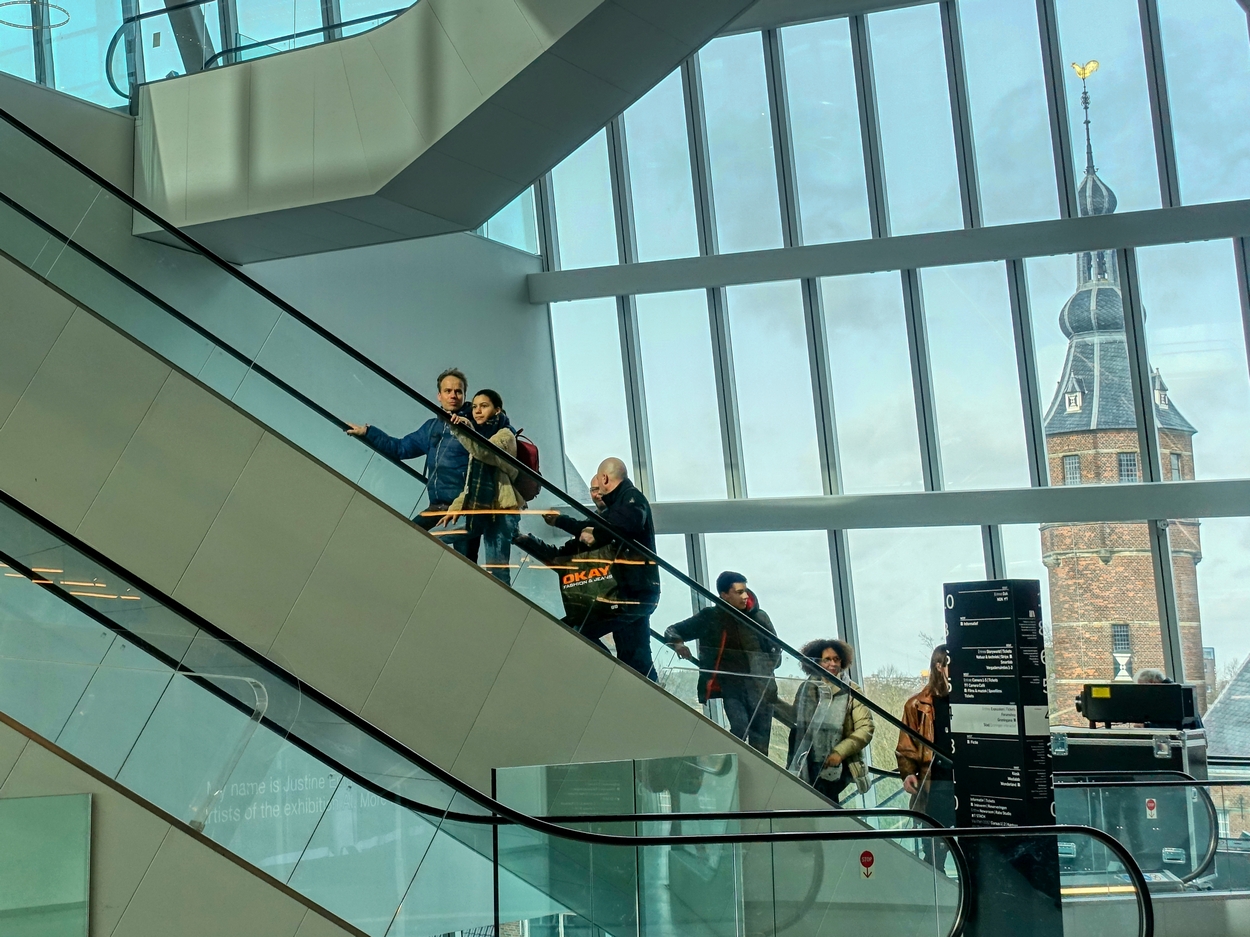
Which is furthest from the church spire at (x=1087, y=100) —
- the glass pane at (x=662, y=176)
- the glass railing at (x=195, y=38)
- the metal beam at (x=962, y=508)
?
the glass railing at (x=195, y=38)

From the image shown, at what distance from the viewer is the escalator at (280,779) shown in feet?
14.4

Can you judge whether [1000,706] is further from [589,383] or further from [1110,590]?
[589,383]

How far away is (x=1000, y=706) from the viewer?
5527mm

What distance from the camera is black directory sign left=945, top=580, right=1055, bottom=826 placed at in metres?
5.48

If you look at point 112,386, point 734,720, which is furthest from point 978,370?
point 112,386

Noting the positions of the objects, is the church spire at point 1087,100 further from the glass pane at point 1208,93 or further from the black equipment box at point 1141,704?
the black equipment box at point 1141,704

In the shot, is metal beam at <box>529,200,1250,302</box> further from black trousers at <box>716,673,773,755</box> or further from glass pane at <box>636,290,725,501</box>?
black trousers at <box>716,673,773,755</box>

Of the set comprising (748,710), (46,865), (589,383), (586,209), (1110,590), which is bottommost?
(46,865)

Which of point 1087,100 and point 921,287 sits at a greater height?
point 1087,100

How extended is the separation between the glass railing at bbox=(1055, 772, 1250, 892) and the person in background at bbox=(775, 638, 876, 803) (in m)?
1.52

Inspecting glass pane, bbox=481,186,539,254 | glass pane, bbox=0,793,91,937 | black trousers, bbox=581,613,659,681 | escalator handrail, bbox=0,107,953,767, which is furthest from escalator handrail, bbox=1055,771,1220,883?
glass pane, bbox=481,186,539,254

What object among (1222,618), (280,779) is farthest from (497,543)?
(1222,618)

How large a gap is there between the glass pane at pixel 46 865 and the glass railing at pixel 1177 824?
6182 millimetres

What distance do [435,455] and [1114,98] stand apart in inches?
385
